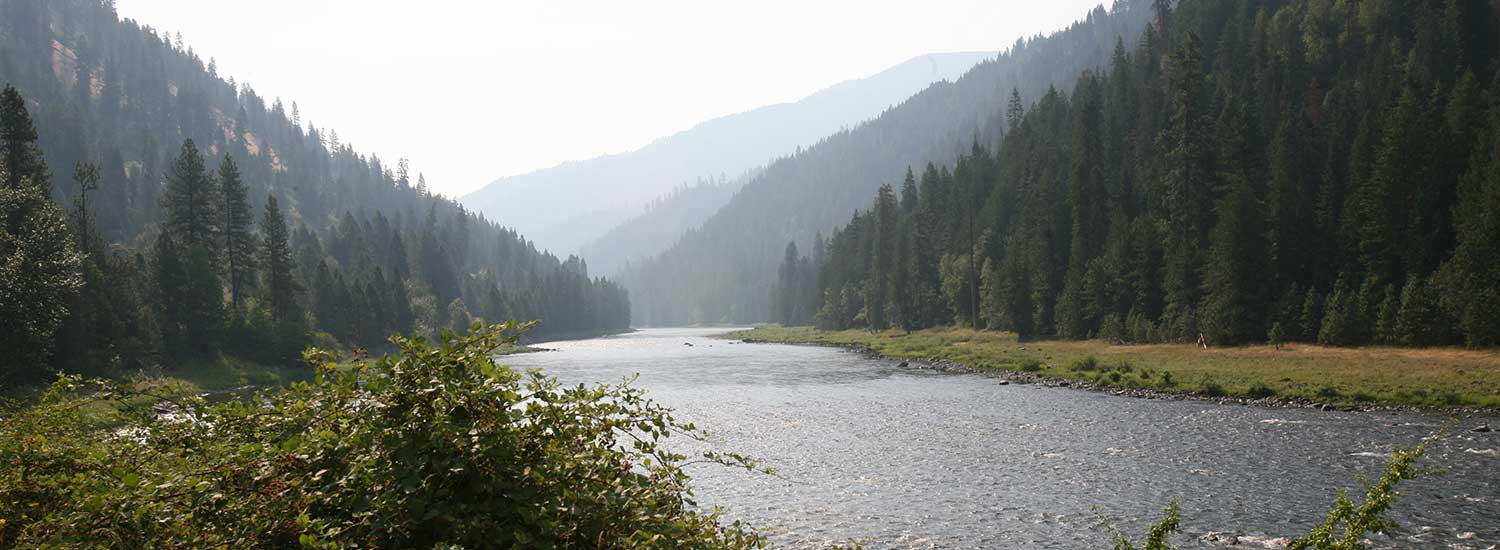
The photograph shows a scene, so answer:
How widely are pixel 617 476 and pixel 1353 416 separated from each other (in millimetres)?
41344

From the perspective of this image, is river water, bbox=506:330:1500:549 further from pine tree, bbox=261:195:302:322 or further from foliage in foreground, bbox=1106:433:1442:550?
pine tree, bbox=261:195:302:322

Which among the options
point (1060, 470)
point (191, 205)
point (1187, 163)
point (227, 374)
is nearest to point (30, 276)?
point (227, 374)

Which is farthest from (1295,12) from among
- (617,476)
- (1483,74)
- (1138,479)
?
(617,476)

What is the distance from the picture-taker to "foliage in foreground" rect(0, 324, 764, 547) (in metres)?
5.30

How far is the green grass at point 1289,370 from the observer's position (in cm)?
3788

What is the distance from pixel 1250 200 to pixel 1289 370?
85.8ft

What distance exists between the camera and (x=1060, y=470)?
26.9m

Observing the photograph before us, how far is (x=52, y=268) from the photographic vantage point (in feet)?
153

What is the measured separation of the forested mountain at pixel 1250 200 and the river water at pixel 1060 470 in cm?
2648

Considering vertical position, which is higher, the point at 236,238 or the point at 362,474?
the point at 236,238

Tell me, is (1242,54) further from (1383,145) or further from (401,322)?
A: (401,322)

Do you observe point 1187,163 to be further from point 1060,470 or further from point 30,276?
point 30,276

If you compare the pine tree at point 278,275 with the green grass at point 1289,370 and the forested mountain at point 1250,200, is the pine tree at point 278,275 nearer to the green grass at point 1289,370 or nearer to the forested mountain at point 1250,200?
the green grass at point 1289,370

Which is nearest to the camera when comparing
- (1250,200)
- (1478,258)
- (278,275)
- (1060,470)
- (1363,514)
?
(1363,514)
